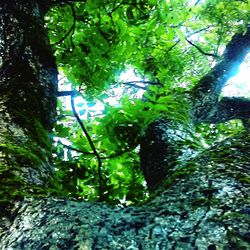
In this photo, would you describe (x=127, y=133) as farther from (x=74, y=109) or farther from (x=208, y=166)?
(x=208, y=166)

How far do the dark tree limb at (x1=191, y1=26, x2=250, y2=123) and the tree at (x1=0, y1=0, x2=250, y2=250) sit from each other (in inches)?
0.6

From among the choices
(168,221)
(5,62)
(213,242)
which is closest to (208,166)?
(168,221)

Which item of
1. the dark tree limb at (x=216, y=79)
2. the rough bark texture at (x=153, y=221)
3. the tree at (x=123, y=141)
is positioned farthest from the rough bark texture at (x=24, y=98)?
the dark tree limb at (x=216, y=79)

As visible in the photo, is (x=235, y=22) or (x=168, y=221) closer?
(x=168, y=221)

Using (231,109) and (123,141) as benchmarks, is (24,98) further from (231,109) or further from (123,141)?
(231,109)

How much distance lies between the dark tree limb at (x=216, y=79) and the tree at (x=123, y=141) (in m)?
0.02

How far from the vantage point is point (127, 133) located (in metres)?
3.04

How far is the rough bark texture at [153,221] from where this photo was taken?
1.29 m

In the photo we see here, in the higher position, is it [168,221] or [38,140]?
[38,140]

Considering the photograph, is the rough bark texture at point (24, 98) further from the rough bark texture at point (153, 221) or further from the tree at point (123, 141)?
the rough bark texture at point (153, 221)

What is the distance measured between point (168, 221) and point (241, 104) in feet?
13.1

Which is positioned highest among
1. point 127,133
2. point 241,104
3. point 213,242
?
point 241,104

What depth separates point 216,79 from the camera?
16.4 ft

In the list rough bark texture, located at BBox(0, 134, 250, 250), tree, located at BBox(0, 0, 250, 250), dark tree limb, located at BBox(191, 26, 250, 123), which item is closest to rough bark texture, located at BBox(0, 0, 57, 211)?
tree, located at BBox(0, 0, 250, 250)
